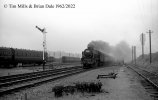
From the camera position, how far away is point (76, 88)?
12.3 meters

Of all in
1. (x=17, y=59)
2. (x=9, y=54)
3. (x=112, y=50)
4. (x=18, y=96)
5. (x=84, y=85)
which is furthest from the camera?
(x=112, y=50)

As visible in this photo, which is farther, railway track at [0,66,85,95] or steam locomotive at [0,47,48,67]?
steam locomotive at [0,47,48,67]

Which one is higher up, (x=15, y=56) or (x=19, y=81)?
(x=15, y=56)

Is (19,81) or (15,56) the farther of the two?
(15,56)

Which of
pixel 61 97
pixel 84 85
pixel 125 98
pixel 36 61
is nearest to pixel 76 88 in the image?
pixel 84 85

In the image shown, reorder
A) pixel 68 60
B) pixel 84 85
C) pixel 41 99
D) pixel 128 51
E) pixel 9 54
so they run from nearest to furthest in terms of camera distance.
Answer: pixel 41 99 < pixel 84 85 < pixel 9 54 < pixel 68 60 < pixel 128 51

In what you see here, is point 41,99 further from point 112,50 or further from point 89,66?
point 112,50

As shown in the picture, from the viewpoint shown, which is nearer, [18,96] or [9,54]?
[18,96]

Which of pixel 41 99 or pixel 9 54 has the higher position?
pixel 9 54

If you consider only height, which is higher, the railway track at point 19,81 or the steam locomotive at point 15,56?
the steam locomotive at point 15,56

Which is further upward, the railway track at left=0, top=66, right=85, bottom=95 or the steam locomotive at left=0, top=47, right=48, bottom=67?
the steam locomotive at left=0, top=47, right=48, bottom=67

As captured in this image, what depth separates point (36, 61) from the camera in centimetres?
4569

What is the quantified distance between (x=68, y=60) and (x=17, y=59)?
31821 millimetres

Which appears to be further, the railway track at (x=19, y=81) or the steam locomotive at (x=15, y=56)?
the steam locomotive at (x=15, y=56)
